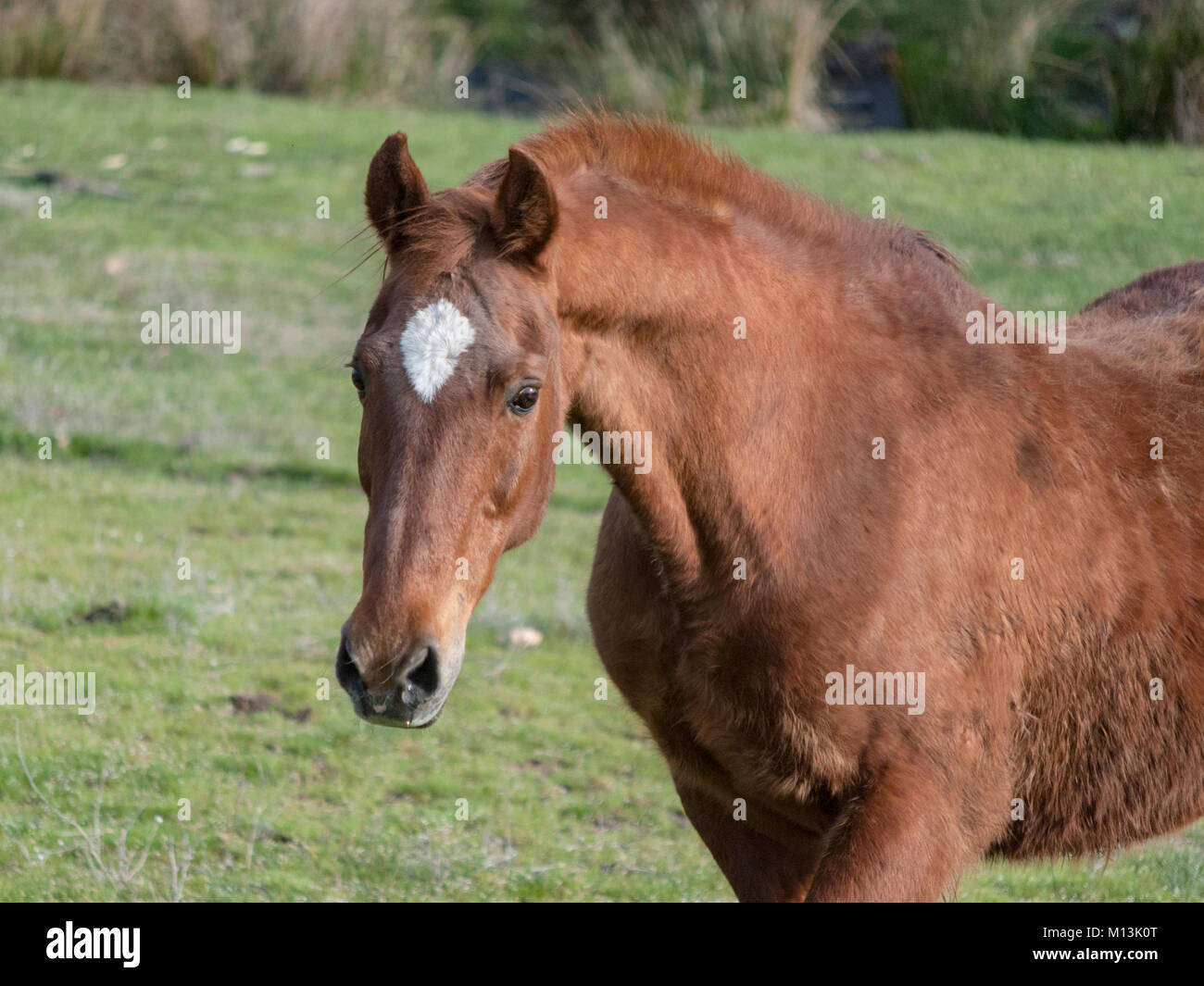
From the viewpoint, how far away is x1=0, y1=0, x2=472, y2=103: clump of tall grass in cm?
1688

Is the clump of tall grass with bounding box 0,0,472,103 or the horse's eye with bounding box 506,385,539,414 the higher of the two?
the clump of tall grass with bounding box 0,0,472,103

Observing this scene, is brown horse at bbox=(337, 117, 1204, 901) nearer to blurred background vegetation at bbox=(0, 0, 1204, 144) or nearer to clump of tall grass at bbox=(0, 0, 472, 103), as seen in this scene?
blurred background vegetation at bbox=(0, 0, 1204, 144)

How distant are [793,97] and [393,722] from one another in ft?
49.0

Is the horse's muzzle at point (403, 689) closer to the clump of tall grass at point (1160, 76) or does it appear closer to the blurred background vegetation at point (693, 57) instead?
the clump of tall grass at point (1160, 76)

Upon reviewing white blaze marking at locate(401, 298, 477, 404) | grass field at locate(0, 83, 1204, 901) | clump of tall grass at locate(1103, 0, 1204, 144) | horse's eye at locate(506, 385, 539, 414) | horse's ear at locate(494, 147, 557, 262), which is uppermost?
clump of tall grass at locate(1103, 0, 1204, 144)

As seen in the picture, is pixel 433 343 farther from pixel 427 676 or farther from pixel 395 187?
pixel 427 676

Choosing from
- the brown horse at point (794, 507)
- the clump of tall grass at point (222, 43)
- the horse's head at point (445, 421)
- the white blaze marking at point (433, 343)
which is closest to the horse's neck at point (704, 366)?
the brown horse at point (794, 507)

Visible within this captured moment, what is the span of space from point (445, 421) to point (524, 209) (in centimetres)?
50

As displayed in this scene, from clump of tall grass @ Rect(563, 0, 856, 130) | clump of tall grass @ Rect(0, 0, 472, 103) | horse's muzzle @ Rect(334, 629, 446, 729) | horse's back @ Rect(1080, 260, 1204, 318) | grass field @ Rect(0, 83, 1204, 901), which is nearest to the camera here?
horse's muzzle @ Rect(334, 629, 446, 729)

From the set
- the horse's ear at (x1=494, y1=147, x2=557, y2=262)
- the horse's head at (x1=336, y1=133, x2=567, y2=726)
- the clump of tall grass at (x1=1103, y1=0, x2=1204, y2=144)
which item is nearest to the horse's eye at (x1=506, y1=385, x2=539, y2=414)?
the horse's head at (x1=336, y1=133, x2=567, y2=726)

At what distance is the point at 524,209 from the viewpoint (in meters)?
3.13

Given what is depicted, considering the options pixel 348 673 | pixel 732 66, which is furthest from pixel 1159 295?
pixel 732 66

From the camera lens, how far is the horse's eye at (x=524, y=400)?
120 inches
